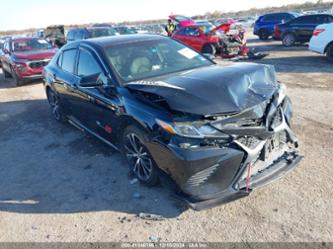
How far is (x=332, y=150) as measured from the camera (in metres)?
4.57

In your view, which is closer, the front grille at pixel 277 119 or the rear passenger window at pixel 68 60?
the front grille at pixel 277 119

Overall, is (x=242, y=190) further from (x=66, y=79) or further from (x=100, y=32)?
(x=100, y=32)

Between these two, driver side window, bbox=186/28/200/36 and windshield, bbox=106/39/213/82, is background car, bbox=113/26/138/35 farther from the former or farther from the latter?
windshield, bbox=106/39/213/82

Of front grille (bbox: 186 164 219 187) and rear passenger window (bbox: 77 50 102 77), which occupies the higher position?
rear passenger window (bbox: 77 50 102 77)

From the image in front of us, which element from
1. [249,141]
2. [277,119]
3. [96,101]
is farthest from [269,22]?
[249,141]

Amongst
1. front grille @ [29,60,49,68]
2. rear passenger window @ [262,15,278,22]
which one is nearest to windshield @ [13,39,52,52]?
front grille @ [29,60,49,68]

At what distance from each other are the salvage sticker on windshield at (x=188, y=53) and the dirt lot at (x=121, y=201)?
6.23 feet

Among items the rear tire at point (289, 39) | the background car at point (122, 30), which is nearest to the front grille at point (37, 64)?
the background car at point (122, 30)

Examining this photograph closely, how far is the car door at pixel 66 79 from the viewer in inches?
213

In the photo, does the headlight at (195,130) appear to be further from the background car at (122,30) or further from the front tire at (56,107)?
the background car at (122,30)

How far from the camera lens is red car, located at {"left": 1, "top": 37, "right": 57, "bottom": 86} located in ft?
37.0

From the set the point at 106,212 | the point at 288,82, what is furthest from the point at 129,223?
the point at 288,82

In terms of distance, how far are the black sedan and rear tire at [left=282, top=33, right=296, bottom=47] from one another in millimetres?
13788

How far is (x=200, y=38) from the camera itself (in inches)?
578
